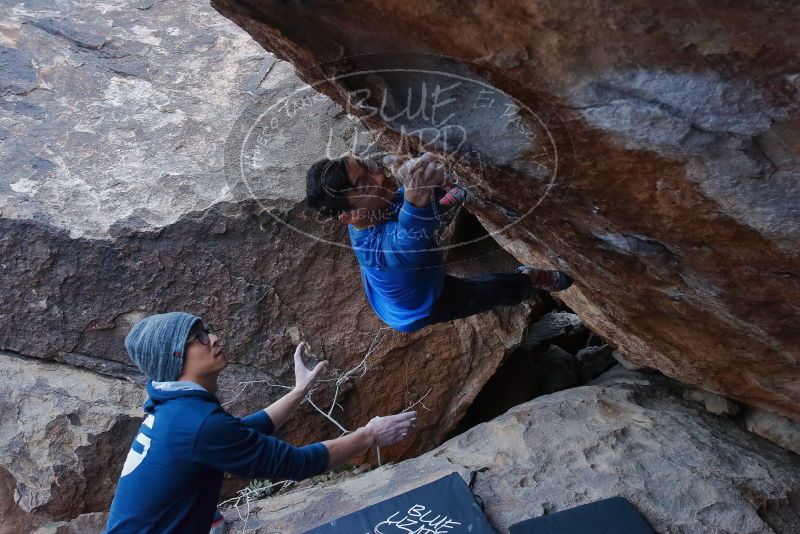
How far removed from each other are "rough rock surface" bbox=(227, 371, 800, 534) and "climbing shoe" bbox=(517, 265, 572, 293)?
0.66 meters

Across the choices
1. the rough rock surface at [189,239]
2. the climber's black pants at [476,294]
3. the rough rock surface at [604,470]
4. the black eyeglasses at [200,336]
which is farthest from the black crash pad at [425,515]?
the black eyeglasses at [200,336]

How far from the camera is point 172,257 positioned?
3344mm

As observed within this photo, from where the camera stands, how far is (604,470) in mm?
2844

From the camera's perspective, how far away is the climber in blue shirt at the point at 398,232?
2.09m

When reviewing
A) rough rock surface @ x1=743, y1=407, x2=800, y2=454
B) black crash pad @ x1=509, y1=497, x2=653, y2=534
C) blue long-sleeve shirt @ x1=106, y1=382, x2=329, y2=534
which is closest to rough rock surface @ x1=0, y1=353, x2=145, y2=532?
blue long-sleeve shirt @ x1=106, y1=382, x2=329, y2=534

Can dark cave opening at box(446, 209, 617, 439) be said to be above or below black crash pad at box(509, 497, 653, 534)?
below

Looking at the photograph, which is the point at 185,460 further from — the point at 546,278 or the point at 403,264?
the point at 546,278

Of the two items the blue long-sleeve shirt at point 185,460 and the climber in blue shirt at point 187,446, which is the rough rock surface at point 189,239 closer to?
the climber in blue shirt at point 187,446

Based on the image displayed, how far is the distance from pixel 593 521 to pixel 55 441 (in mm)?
2349

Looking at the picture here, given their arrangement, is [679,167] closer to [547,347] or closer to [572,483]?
[572,483]

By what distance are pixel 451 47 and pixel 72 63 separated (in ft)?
10.0

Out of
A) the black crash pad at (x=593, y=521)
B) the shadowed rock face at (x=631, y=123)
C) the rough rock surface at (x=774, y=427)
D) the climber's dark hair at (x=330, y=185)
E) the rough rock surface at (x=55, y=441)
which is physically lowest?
the rough rock surface at (x=55, y=441)

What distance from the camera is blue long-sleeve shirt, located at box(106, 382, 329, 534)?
1831mm

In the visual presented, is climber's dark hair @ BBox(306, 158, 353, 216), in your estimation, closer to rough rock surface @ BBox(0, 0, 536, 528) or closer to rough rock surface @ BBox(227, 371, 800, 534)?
rough rock surface @ BBox(0, 0, 536, 528)
